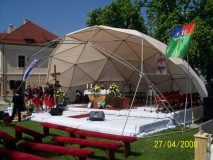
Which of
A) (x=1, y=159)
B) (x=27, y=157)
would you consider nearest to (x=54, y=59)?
(x=1, y=159)

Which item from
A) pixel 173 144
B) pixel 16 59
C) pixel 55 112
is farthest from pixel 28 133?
pixel 16 59

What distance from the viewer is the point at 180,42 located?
1027cm

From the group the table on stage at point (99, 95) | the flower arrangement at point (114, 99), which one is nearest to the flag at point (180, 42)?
the flower arrangement at point (114, 99)

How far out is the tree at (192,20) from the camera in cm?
2155

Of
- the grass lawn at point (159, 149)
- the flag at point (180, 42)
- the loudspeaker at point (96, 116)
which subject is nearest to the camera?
the grass lawn at point (159, 149)

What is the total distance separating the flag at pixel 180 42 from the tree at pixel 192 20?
1100 cm

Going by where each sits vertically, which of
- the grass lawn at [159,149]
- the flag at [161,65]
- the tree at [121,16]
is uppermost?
the tree at [121,16]

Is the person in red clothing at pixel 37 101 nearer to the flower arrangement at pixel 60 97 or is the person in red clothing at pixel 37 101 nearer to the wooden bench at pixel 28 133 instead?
the flower arrangement at pixel 60 97

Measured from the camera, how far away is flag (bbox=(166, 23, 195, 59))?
32.8 feet

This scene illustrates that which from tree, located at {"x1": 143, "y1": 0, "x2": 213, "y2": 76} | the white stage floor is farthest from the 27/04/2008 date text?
tree, located at {"x1": 143, "y1": 0, "x2": 213, "y2": 76}

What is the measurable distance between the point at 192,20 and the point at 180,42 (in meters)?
14.0

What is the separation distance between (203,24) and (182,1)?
3.41 m

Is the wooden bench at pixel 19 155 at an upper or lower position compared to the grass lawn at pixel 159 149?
upper

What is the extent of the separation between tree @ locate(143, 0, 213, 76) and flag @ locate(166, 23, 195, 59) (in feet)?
36.1
